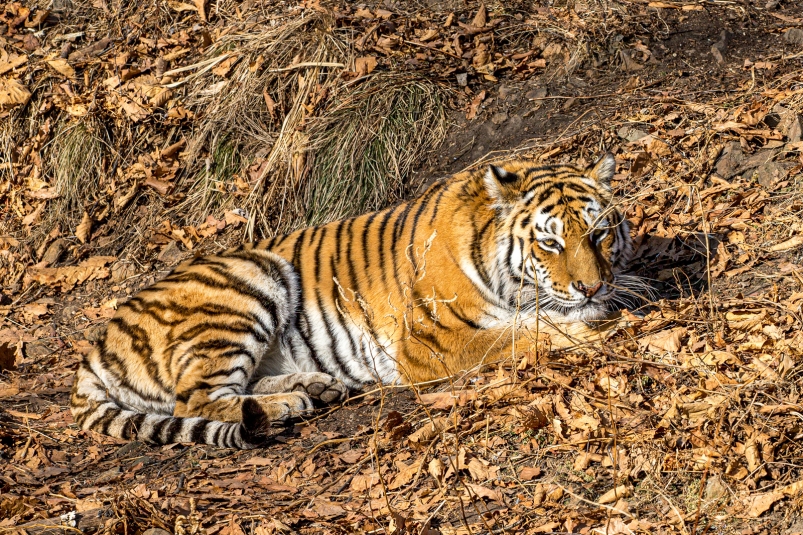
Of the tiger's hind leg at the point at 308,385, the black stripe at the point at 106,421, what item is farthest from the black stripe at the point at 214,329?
the black stripe at the point at 106,421

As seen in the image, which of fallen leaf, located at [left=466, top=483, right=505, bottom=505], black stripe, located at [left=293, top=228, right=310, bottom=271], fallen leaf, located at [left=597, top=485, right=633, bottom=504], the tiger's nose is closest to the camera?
fallen leaf, located at [left=597, top=485, right=633, bottom=504]

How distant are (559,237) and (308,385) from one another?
1681mm

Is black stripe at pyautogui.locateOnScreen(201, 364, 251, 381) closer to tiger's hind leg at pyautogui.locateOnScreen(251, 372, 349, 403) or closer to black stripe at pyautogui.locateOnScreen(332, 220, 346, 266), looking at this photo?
tiger's hind leg at pyautogui.locateOnScreen(251, 372, 349, 403)

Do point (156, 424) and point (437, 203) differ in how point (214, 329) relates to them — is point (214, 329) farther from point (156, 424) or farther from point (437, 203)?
point (437, 203)

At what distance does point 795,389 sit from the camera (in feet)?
11.1

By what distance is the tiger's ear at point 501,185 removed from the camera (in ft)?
15.1

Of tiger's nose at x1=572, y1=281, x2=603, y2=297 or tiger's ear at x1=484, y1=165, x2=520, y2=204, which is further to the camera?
tiger's ear at x1=484, y1=165, x2=520, y2=204

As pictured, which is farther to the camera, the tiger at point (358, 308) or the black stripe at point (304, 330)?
the black stripe at point (304, 330)

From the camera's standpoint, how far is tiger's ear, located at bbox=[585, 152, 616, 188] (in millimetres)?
4613

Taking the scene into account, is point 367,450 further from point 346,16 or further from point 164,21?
point 164,21

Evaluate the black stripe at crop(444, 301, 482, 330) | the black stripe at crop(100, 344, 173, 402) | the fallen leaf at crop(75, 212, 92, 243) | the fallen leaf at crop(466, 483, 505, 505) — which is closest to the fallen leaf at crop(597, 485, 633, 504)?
the fallen leaf at crop(466, 483, 505, 505)

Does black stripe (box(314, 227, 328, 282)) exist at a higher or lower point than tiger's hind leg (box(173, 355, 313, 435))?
higher

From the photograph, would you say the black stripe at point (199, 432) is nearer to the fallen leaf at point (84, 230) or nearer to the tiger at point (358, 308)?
the tiger at point (358, 308)

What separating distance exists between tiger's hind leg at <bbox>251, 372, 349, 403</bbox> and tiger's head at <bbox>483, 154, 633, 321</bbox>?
1.11 metres
